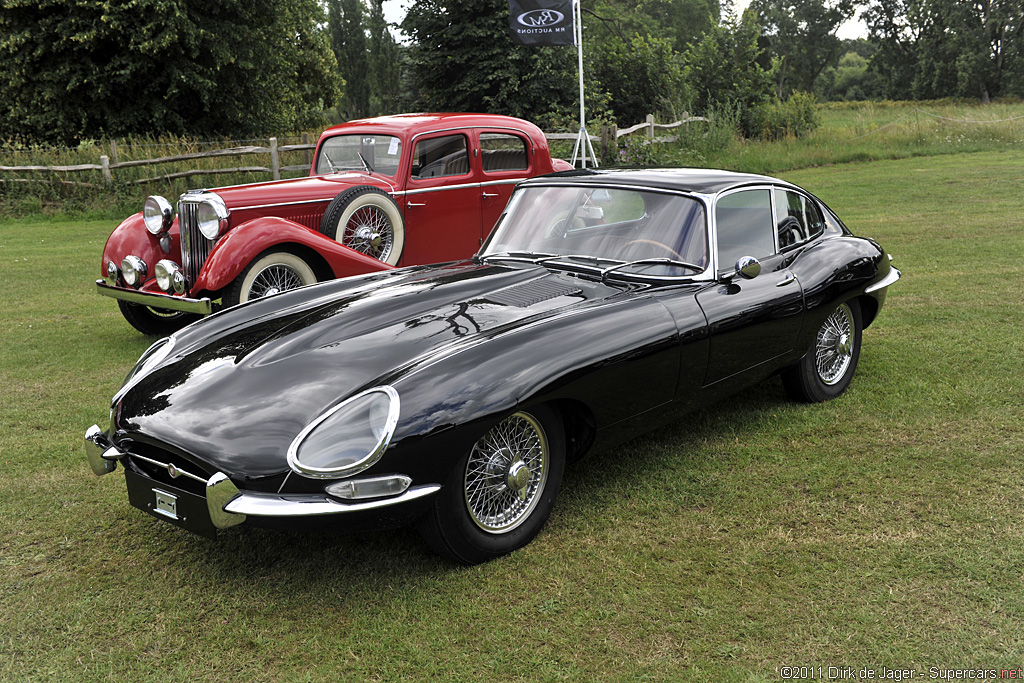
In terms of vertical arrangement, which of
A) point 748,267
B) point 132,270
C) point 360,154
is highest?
point 360,154

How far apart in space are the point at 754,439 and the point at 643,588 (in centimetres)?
169

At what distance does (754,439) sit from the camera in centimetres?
449

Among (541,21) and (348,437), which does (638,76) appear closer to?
(541,21)

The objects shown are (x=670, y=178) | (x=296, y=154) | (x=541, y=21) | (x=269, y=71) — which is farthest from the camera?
(x=269, y=71)

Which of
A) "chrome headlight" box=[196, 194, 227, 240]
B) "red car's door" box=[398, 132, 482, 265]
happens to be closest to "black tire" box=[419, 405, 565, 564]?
A: "chrome headlight" box=[196, 194, 227, 240]

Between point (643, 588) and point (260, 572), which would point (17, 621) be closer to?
point (260, 572)

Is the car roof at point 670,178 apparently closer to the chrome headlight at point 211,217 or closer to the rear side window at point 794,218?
the rear side window at point 794,218

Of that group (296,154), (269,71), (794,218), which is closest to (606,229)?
(794,218)

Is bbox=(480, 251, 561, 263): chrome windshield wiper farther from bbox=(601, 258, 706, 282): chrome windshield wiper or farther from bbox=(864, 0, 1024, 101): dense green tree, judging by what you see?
bbox=(864, 0, 1024, 101): dense green tree

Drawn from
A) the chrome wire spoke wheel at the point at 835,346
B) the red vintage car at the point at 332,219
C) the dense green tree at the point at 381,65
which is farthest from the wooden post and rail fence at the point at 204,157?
the dense green tree at the point at 381,65

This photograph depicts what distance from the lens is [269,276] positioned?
6492 mm

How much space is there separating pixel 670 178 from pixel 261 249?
330 cm

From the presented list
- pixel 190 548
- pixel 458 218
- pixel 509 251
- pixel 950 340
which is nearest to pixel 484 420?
pixel 190 548

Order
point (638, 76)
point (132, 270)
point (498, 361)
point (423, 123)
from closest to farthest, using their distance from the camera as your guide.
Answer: point (498, 361)
point (132, 270)
point (423, 123)
point (638, 76)
